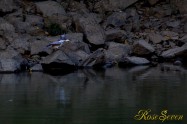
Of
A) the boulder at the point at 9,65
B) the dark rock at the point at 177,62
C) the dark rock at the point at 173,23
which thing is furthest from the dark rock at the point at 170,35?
the boulder at the point at 9,65

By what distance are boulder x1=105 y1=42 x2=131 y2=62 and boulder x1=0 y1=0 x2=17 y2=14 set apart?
7.38 meters

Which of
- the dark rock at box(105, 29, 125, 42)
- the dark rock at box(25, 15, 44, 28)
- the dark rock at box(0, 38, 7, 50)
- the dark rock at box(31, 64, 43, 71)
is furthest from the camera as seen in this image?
the dark rock at box(25, 15, 44, 28)

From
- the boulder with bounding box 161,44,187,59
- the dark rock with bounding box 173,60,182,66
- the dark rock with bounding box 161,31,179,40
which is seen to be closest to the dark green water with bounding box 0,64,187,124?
the dark rock with bounding box 173,60,182,66

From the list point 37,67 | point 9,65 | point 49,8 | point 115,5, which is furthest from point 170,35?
point 9,65

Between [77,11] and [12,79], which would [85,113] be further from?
[77,11]

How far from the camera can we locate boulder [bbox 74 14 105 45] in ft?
110

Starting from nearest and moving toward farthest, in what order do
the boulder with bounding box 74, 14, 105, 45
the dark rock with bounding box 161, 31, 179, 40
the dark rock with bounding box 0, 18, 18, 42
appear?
1. the dark rock with bounding box 0, 18, 18, 42
2. the boulder with bounding box 74, 14, 105, 45
3. the dark rock with bounding box 161, 31, 179, 40

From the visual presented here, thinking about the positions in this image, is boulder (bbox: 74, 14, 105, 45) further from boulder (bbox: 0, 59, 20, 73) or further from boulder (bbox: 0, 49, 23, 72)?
boulder (bbox: 0, 59, 20, 73)

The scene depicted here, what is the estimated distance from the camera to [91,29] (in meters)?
34.2

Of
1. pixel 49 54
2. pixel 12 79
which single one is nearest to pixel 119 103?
pixel 12 79

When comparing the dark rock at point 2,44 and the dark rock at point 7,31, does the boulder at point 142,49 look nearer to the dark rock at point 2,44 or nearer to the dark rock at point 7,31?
the dark rock at point 7,31

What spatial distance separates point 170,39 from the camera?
35.2m

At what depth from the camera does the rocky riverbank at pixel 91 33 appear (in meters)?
30.0

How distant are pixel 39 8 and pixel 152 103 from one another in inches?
863
